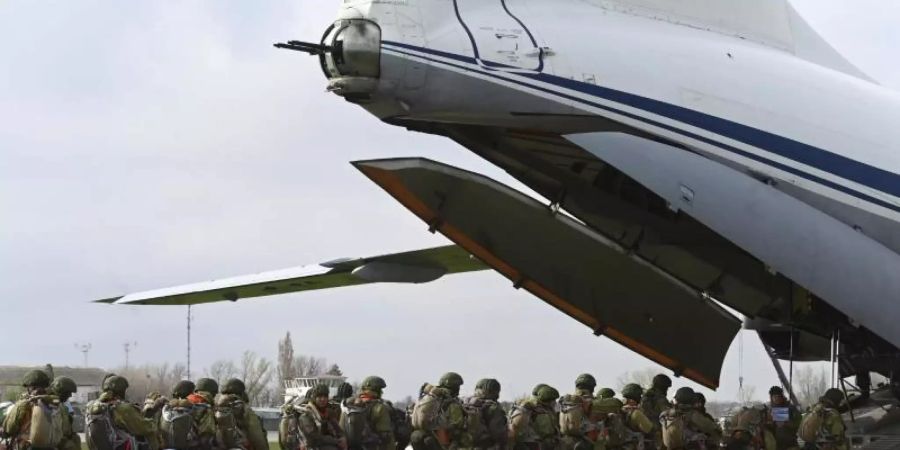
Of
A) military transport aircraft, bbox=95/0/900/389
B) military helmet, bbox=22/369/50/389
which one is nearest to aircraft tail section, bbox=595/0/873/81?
military transport aircraft, bbox=95/0/900/389

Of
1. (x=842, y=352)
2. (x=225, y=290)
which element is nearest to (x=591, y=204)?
(x=842, y=352)

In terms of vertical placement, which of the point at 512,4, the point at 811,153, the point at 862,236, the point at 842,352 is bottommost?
the point at 842,352

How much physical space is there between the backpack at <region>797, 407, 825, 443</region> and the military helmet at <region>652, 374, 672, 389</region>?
1796 mm

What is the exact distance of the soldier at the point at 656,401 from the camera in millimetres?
13250

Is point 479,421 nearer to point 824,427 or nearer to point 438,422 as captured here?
point 438,422

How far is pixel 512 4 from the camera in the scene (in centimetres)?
1038

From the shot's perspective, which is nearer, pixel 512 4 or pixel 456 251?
pixel 512 4

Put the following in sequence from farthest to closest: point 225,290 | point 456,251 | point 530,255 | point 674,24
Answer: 1. point 225,290
2. point 456,251
3. point 530,255
4. point 674,24

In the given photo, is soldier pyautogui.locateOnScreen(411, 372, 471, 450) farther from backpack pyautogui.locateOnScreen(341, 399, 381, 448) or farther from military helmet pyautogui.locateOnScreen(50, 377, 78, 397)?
military helmet pyautogui.locateOnScreen(50, 377, 78, 397)

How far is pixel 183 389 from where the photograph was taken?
1101 centimetres

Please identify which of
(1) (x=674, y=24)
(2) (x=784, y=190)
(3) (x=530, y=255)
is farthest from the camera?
(3) (x=530, y=255)

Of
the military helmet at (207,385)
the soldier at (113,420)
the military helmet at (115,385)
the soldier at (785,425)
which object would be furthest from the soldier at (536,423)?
the military helmet at (115,385)

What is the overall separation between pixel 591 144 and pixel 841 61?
4037 millimetres

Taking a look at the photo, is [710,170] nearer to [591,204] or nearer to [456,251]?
[591,204]
